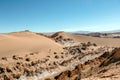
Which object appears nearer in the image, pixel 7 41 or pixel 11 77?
pixel 11 77

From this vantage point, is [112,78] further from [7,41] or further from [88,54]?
[7,41]

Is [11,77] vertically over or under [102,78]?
under

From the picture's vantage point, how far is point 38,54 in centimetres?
2609

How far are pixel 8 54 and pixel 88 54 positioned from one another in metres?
10.8

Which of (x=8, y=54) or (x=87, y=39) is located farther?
(x=87, y=39)

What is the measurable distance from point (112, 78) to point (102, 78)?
0.57 metres

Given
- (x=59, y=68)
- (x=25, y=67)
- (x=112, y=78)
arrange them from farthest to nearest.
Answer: (x=59, y=68), (x=25, y=67), (x=112, y=78)

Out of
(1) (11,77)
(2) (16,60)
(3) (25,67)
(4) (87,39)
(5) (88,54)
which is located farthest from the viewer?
(4) (87,39)

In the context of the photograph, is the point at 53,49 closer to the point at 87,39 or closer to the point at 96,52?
the point at 96,52

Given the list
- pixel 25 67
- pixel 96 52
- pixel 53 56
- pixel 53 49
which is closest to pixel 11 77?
pixel 25 67

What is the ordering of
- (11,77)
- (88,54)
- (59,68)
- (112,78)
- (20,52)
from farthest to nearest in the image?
(88,54) < (20,52) < (59,68) < (11,77) < (112,78)

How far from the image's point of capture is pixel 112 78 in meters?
11.9

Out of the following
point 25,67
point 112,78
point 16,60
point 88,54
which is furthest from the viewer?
point 88,54

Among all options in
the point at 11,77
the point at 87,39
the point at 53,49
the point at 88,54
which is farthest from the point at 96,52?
the point at 87,39
